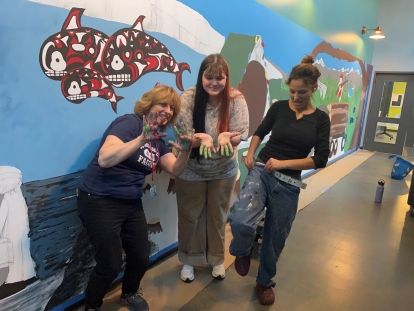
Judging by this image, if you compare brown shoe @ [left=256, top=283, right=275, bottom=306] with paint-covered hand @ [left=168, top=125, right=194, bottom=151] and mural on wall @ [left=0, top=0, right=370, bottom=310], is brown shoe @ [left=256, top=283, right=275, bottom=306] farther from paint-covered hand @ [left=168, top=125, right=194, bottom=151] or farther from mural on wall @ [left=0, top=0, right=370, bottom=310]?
paint-covered hand @ [left=168, top=125, right=194, bottom=151]

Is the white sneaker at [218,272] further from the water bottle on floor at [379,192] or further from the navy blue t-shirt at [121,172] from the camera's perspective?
the water bottle on floor at [379,192]

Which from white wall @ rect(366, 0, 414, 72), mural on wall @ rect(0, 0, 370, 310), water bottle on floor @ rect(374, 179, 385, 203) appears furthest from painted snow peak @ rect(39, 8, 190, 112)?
white wall @ rect(366, 0, 414, 72)

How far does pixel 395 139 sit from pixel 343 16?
4.15 m

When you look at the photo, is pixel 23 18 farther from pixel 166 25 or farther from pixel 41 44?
pixel 166 25

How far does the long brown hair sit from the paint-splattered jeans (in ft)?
1.20

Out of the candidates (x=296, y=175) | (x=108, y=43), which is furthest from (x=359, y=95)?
(x=108, y=43)

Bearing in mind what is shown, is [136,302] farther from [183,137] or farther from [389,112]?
[389,112]

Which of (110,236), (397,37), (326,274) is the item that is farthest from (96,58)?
(397,37)

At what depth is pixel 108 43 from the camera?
1854 millimetres

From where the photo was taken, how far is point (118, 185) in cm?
171

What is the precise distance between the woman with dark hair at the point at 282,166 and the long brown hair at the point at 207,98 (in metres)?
0.30

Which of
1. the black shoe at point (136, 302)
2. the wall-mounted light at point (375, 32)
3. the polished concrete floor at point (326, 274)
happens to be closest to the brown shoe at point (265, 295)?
the polished concrete floor at point (326, 274)

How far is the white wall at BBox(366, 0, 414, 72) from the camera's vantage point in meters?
7.82

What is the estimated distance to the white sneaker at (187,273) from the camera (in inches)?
92.7
